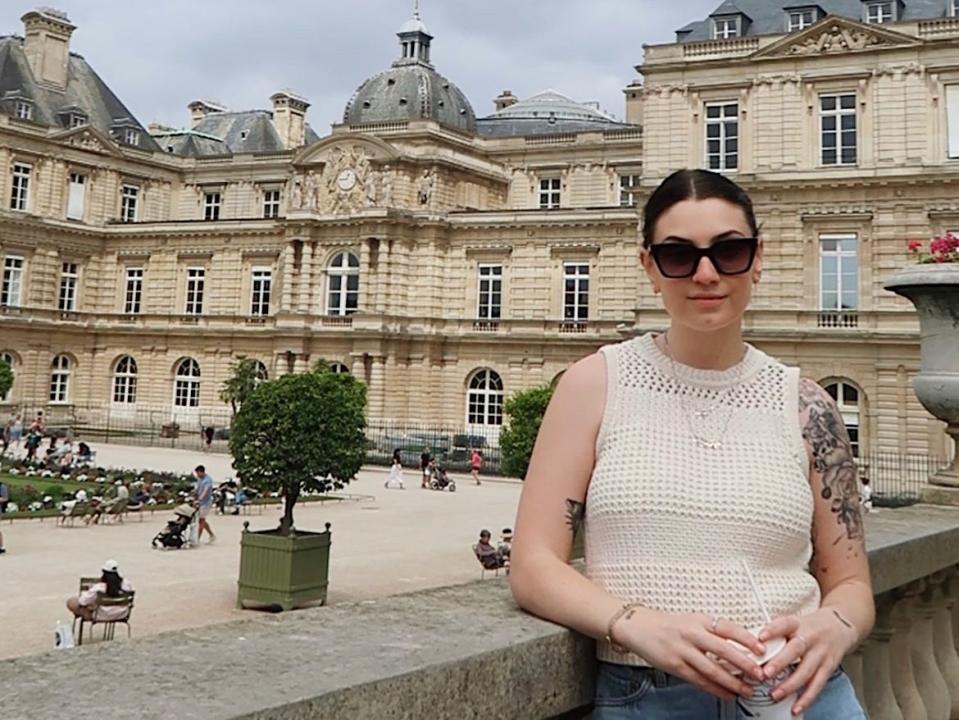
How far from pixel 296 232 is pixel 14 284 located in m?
14.0

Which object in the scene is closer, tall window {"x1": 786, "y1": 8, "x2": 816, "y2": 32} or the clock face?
tall window {"x1": 786, "y1": 8, "x2": 816, "y2": 32}

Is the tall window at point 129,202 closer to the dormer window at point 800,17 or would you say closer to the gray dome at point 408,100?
the gray dome at point 408,100

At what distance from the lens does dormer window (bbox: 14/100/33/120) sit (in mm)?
42959

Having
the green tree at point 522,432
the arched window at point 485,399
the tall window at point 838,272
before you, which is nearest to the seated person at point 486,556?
the green tree at point 522,432

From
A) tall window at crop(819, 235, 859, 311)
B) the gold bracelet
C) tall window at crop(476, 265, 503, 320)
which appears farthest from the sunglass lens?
tall window at crop(476, 265, 503, 320)

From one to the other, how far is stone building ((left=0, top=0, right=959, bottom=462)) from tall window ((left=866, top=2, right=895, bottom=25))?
143 mm

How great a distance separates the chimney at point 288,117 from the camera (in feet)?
179

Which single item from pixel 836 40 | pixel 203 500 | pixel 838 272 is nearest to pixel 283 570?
pixel 203 500

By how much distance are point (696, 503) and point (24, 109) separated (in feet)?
159

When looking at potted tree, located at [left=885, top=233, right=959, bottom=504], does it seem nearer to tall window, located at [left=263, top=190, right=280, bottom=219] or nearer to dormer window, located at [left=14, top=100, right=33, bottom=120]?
tall window, located at [left=263, top=190, right=280, bottom=219]

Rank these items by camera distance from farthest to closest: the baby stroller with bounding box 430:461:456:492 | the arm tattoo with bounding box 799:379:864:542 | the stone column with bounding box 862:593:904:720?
the baby stroller with bounding box 430:461:456:492, the stone column with bounding box 862:593:904:720, the arm tattoo with bounding box 799:379:864:542

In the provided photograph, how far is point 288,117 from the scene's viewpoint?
54.8 meters

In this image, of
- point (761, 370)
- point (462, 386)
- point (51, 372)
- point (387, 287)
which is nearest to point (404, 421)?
point (462, 386)

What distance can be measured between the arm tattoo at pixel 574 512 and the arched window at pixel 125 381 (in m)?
44.4
